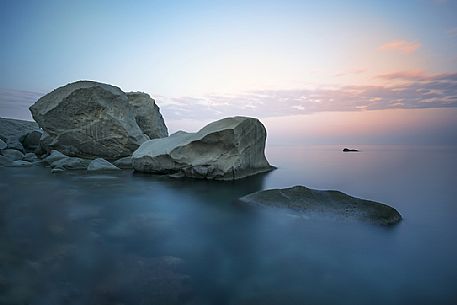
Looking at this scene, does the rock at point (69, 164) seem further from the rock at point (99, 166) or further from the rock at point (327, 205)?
the rock at point (327, 205)

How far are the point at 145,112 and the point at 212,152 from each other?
55.9 ft

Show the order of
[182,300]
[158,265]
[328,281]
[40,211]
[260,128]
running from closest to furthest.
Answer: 1. [182,300]
2. [328,281]
3. [158,265]
4. [40,211]
5. [260,128]

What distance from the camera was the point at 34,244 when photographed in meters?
5.70

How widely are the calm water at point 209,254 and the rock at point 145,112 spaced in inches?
749

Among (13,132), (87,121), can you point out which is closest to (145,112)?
(87,121)

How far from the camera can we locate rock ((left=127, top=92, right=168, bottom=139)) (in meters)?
28.6

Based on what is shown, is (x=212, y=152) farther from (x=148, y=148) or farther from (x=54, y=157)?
(x=54, y=157)

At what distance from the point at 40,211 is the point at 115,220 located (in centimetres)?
251

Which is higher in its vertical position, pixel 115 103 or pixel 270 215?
pixel 115 103

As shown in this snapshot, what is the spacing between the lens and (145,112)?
28.8m

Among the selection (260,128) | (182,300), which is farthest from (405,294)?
(260,128)

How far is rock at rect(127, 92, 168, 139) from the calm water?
1901 cm

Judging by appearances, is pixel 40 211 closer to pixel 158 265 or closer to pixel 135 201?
pixel 135 201

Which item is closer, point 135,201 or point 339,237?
point 339,237
